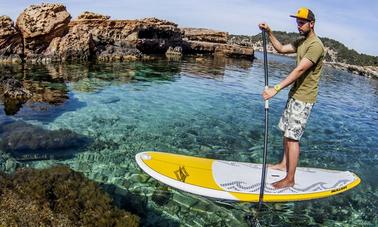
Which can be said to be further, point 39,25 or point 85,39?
point 85,39

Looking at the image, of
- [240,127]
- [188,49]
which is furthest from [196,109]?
[188,49]

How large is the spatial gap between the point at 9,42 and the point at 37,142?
25.8 meters

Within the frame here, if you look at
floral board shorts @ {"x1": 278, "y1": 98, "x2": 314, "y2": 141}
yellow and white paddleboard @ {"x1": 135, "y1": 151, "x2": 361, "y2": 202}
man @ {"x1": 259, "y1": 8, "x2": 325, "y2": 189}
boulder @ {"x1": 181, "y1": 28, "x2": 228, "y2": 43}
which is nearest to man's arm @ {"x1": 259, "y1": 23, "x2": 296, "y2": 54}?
man @ {"x1": 259, "y1": 8, "x2": 325, "y2": 189}

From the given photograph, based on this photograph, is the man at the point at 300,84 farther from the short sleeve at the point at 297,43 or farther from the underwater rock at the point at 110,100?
the underwater rock at the point at 110,100

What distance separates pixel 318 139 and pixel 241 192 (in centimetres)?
762

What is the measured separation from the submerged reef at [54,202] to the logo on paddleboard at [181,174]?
182cm

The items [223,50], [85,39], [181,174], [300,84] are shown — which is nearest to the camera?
[300,84]

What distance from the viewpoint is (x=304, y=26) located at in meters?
6.98

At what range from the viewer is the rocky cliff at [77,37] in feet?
105

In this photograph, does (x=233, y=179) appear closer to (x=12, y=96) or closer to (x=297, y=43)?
(x=297, y=43)

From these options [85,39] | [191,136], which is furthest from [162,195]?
[85,39]

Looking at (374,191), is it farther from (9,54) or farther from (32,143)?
(9,54)

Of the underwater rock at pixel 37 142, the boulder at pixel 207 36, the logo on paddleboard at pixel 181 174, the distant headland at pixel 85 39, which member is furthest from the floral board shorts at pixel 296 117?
the boulder at pixel 207 36

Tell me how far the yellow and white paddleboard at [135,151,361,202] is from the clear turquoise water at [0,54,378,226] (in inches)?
14.9
